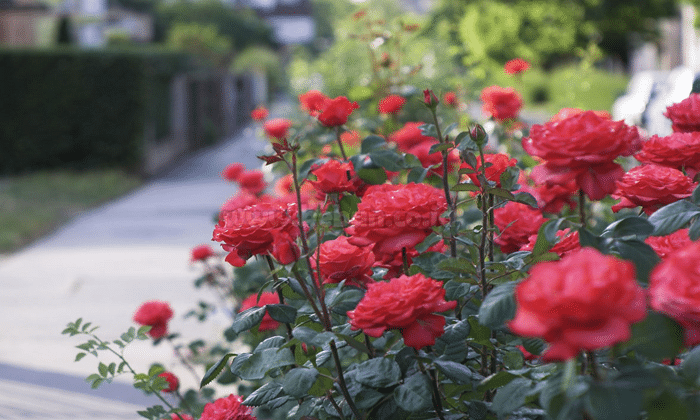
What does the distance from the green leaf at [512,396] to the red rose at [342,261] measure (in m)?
0.38

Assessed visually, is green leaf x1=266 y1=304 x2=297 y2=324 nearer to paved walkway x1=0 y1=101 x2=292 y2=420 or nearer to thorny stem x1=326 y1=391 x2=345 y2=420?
thorny stem x1=326 y1=391 x2=345 y2=420

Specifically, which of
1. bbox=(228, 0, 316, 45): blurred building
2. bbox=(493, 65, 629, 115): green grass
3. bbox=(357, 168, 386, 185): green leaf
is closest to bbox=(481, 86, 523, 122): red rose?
bbox=(493, 65, 629, 115): green grass

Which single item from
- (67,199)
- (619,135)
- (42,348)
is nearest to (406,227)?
(619,135)

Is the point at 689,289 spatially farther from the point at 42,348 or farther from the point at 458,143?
the point at 42,348

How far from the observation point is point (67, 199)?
31.7 feet

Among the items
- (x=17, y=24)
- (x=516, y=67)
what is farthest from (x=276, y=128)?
(x=17, y=24)

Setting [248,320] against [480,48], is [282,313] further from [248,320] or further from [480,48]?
[480,48]

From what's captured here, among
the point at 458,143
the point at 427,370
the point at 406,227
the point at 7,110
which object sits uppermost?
the point at 458,143

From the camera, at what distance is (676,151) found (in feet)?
4.43

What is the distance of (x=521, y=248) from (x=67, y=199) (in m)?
9.18

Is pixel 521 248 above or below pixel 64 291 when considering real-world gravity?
above

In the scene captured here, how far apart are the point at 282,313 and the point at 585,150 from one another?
61 centimetres

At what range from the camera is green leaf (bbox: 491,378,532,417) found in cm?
96

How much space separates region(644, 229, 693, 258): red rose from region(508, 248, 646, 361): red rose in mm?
539
